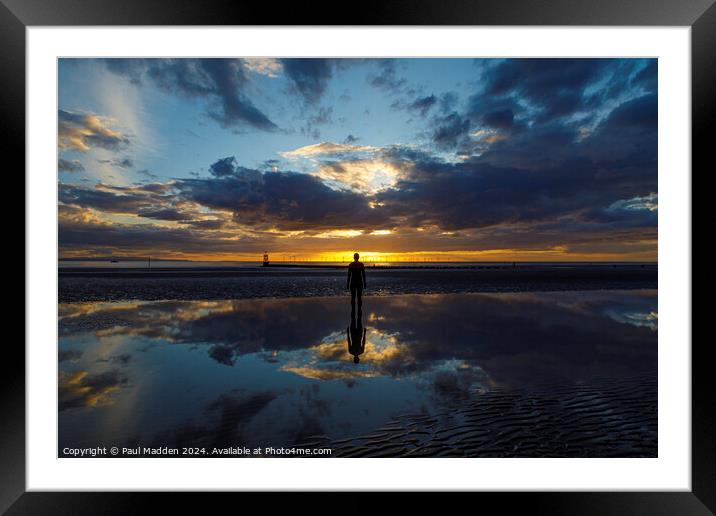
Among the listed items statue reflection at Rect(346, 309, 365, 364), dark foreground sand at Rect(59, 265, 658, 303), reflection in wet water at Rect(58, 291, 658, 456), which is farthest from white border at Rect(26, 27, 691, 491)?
dark foreground sand at Rect(59, 265, 658, 303)

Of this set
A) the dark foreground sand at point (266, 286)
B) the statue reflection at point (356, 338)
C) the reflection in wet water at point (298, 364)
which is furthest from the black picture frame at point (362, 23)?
the dark foreground sand at point (266, 286)

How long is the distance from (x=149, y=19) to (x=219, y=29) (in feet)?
2.24

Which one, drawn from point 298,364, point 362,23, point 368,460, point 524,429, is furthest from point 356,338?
point 362,23

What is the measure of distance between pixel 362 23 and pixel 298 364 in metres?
5.47

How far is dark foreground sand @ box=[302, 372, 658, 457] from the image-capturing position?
12.8 ft

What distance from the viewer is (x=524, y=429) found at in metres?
4.27

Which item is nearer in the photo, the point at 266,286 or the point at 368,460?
the point at 368,460

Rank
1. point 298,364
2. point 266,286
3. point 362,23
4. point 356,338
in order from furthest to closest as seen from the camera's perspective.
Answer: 1. point 266,286
2. point 356,338
3. point 298,364
4. point 362,23

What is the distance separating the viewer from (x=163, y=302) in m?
15.0

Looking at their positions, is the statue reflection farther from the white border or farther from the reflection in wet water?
the white border

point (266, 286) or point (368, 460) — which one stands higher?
point (266, 286)

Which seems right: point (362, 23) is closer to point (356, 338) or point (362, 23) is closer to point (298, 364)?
point (298, 364)

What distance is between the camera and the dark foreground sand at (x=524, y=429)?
3906 millimetres

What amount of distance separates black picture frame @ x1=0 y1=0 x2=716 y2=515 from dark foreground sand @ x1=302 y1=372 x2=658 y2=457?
437 mm
